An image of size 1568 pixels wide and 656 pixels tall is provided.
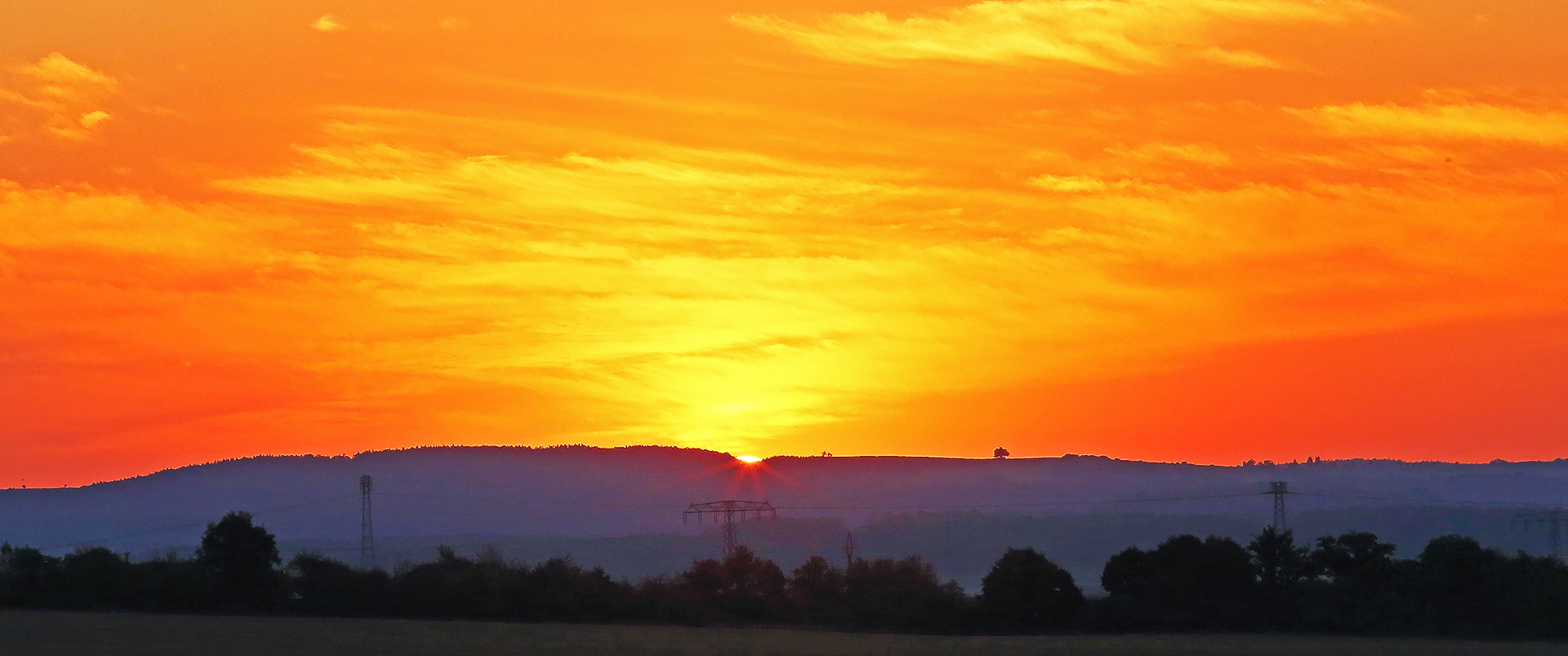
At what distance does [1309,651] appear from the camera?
67.9 m

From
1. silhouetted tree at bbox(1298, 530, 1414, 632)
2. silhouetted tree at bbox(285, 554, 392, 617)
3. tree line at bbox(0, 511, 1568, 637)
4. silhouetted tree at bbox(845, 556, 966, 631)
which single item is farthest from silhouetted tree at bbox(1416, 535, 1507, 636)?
silhouetted tree at bbox(285, 554, 392, 617)

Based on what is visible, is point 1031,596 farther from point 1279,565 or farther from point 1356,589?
point 1356,589

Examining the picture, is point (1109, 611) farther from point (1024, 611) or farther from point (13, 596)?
point (13, 596)

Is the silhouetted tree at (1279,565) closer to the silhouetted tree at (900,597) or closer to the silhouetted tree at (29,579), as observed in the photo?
the silhouetted tree at (900,597)

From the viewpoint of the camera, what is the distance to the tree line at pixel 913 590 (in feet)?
263

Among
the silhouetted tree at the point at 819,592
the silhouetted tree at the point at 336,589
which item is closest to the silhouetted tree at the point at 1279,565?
the silhouetted tree at the point at 819,592

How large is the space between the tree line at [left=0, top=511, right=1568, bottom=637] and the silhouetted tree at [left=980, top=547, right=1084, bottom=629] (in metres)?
0.08

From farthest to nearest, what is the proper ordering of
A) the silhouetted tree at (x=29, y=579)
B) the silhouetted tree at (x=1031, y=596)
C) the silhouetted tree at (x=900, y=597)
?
the silhouetted tree at (x=29, y=579) → the silhouetted tree at (x=900, y=597) → the silhouetted tree at (x=1031, y=596)

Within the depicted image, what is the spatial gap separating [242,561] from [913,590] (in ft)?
121

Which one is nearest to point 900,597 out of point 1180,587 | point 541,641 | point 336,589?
point 1180,587

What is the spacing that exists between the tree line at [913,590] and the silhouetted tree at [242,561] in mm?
99

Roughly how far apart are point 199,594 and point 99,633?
23400 millimetres

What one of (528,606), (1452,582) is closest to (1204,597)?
(1452,582)

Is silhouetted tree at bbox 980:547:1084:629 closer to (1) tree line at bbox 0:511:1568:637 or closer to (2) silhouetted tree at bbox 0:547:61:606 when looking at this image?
(1) tree line at bbox 0:511:1568:637
